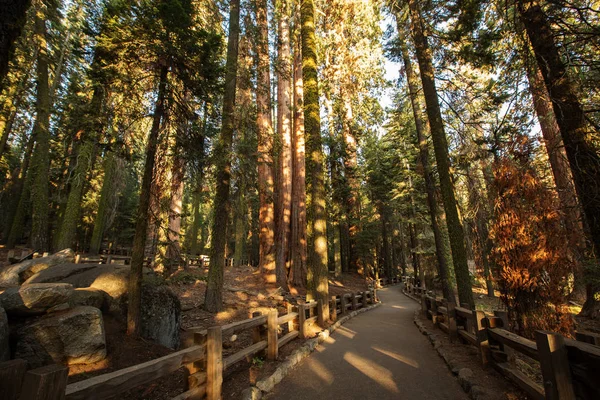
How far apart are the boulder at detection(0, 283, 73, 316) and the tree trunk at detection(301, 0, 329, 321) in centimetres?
631

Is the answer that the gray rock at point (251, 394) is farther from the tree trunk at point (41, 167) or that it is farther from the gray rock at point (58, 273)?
the tree trunk at point (41, 167)

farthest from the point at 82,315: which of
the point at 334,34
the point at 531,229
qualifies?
the point at 334,34

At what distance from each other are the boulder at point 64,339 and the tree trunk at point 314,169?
574 cm

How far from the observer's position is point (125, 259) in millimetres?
16406

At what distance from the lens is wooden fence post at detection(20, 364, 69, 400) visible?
1.92 metres

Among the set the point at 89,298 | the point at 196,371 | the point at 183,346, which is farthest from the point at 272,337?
the point at 89,298

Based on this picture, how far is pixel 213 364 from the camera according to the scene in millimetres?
3904

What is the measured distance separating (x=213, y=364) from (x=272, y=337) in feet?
6.05

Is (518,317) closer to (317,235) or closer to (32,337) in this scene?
(317,235)

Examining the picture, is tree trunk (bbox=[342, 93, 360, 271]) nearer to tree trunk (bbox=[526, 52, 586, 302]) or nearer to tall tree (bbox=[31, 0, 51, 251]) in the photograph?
tree trunk (bbox=[526, 52, 586, 302])

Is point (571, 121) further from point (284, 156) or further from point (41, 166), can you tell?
point (41, 166)

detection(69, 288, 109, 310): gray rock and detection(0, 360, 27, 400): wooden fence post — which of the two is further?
detection(69, 288, 109, 310): gray rock

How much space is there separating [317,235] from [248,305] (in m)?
3.38

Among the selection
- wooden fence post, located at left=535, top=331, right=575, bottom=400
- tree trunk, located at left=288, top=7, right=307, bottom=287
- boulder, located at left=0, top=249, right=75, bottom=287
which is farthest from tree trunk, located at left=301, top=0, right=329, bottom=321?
boulder, located at left=0, top=249, right=75, bottom=287
